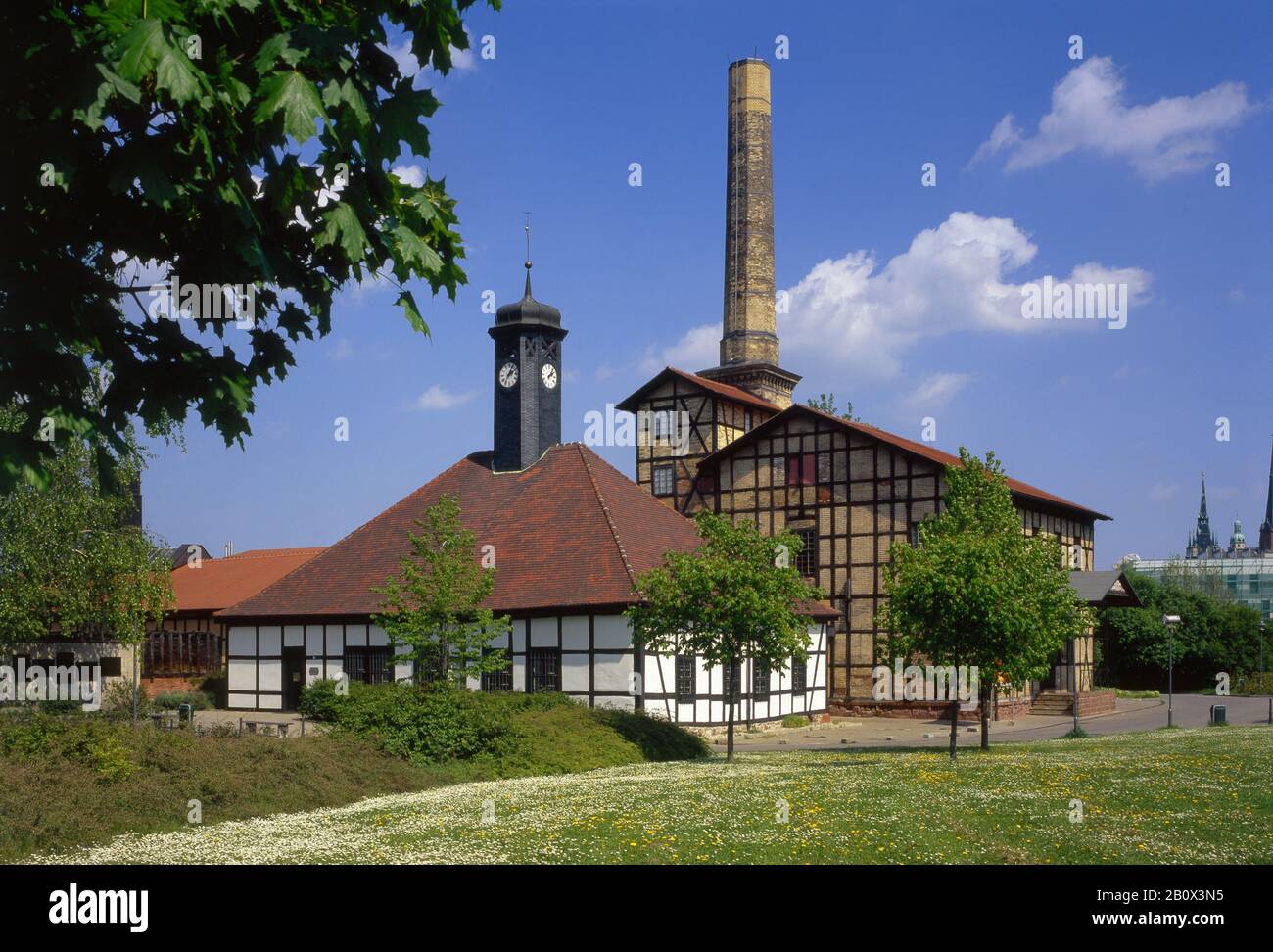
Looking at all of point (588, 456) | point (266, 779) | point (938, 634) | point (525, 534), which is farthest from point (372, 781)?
point (588, 456)

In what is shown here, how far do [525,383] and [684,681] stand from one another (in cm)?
1353

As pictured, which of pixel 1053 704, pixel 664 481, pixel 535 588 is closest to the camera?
pixel 535 588

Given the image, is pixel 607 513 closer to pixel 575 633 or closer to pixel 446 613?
pixel 575 633

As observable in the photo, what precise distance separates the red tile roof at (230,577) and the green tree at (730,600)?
2770 centimetres

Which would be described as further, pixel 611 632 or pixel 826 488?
pixel 826 488

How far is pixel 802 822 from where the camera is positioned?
13500 mm

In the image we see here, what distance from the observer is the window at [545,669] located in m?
35.7

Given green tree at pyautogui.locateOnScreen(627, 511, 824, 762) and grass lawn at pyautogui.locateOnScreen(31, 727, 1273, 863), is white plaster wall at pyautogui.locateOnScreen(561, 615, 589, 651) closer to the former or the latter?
green tree at pyautogui.locateOnScreen(627, 511, 824, 762)

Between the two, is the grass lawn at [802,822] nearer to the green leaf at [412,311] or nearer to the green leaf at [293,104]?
the green leaf at [412,311]

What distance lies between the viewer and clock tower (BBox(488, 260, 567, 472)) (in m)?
43.9

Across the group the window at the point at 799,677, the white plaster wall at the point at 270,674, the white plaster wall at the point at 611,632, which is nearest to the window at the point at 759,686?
the window at the point at 799,677

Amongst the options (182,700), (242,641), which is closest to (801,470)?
(242,641)

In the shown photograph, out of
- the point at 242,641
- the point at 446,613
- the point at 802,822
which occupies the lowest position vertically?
the point at 242,641
